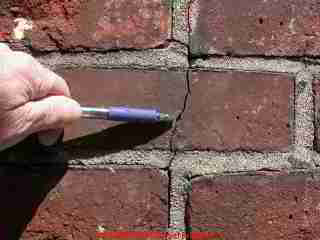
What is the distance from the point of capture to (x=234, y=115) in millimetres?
522

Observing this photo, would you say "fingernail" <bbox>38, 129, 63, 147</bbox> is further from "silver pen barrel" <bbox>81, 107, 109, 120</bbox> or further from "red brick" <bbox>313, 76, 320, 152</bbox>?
"red brick" <bbox>313, 76, 320, 152</bbox>

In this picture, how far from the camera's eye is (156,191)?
1.71 feet

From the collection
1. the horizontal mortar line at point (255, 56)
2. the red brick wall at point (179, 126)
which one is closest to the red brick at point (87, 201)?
the red brick wall at point (179, 126)

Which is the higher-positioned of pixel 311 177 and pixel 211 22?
pixel 211 22

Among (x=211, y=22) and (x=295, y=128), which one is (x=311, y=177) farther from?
(x=211, y=22)

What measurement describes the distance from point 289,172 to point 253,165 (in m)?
0.03

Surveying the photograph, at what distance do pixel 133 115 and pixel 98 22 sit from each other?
0.08 metres

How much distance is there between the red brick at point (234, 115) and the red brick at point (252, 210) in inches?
1.2

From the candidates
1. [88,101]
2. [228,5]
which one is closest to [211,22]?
[228,5]

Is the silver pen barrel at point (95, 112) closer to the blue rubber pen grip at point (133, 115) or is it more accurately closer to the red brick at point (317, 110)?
the blue rubber pen grip at point (133, 115)

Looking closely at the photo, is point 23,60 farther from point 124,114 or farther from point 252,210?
point 252,210

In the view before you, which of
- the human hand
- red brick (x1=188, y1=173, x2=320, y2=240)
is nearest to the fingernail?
the human hand

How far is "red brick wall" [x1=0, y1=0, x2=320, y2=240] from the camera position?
1.71ft

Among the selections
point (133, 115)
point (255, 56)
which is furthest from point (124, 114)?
point (255, 56)
